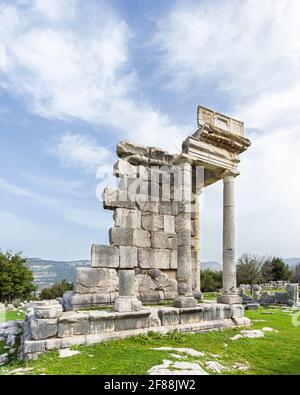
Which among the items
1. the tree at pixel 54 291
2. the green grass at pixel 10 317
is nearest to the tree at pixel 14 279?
the tree at pixel 54 291

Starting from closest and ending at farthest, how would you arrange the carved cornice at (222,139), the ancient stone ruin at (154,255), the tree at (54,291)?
the ancient stone ruin at (154,255) < the carved cornice at (222,139) < the tree at (54,291)

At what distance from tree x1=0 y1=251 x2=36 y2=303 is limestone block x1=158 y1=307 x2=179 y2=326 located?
2886 centimetres

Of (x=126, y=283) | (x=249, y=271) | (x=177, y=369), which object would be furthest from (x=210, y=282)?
(x=177, y=369)

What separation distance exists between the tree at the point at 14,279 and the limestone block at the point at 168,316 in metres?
28.9

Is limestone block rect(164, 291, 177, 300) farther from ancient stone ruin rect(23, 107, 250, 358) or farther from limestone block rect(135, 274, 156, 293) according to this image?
limestone block rect(135, 274, 156, 293)

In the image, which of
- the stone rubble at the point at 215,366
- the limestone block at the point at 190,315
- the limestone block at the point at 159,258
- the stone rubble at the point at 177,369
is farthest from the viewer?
the limestone block at the point at 159,258

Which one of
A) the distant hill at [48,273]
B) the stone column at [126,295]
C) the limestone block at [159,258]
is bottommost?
the distant hill at [48,273]

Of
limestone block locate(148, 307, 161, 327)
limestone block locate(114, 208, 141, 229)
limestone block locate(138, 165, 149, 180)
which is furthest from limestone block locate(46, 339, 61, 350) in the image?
limestone block locate(138, 165, 149, 180)

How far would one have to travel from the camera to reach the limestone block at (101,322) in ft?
24.4

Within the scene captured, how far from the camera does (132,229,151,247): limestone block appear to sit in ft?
32.9

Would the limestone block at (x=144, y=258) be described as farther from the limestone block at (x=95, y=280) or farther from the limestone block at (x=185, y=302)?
the limestone block at (x=185, y=302)

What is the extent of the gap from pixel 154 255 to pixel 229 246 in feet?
9.31

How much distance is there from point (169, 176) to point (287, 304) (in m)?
14.2
